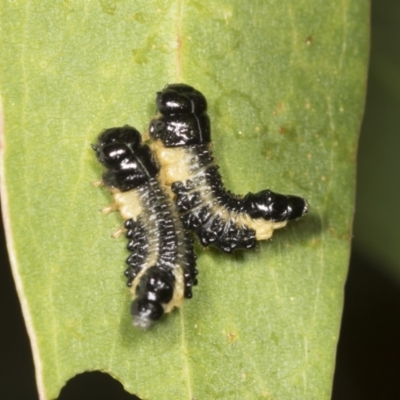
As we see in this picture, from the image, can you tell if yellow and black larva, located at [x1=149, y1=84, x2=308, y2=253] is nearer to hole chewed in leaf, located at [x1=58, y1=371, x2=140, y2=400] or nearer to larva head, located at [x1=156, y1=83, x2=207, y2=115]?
larva head, located at [x1=156, y1=83, x2=207, y2=115]

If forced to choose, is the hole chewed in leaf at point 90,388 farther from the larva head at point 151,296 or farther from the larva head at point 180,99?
the larva head at point 180,99

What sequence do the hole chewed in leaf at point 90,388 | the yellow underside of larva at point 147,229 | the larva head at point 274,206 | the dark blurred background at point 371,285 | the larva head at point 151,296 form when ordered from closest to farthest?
the larva head at point 151,296 → the yellow underside of larva at point 147,229 → the larva head at point 274,206 → the dark blurred background at point 371,285 → the hole chewed in leaf at point 90,388

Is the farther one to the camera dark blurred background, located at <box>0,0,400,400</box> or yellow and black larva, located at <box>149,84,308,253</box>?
dark blurred background, located at <box>0,0,400,400</box>

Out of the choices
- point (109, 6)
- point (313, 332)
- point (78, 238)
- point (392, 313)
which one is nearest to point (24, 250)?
point (78, 238)

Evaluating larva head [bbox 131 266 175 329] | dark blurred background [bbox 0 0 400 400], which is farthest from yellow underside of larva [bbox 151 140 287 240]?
dark blurred background [bbox 0 0 400 400]

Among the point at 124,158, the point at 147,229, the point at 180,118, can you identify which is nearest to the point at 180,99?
the point at 180,118

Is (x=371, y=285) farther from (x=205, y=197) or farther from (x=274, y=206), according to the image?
(x=205, y=197)

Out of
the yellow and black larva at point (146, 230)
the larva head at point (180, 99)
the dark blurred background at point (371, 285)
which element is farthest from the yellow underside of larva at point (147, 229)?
the dark blurred background at point (371, 285)
